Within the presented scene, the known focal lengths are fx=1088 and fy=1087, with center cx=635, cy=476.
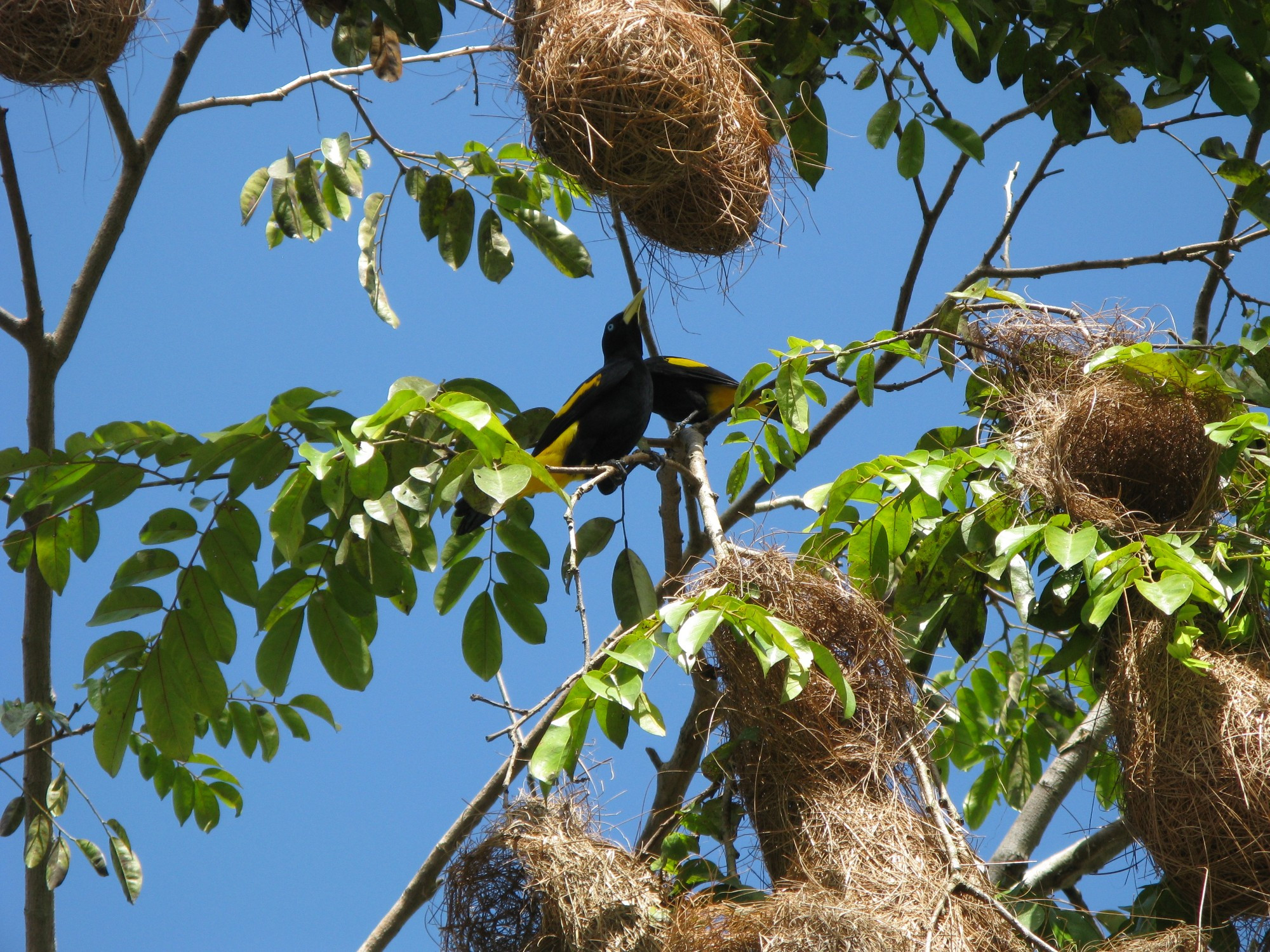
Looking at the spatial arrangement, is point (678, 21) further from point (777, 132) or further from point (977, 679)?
point (977, 679)

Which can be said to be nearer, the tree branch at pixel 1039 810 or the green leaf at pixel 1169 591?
the green leaf at pixel 1169 591

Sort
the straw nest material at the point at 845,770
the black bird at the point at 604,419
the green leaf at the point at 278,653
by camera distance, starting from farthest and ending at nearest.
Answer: the black bird at the point at 604,419 → the green leaf at the point at 278,653 → the straw nest material at the point at 845,770

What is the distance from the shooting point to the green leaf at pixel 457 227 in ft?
9.66

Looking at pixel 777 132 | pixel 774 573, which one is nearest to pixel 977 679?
pixel 774 573

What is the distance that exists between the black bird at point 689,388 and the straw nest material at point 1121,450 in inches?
76.0

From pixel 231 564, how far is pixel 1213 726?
1.89m

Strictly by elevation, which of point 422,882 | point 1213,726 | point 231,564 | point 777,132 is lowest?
point 1213,726

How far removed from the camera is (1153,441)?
2455 millimetres

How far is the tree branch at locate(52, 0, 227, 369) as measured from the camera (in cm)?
314

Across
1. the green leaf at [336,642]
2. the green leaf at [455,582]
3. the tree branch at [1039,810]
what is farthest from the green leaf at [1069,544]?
the green leaf at [336,642]

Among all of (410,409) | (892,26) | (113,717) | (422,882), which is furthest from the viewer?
(422,882)

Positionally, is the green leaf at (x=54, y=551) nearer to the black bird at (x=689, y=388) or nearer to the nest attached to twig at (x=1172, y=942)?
the nest attached to twig at (x=1172, y=942)

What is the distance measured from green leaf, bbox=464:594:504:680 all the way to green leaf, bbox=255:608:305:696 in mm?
338

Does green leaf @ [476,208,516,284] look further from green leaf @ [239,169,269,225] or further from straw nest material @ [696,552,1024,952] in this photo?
straw nest material @ [696,552,1024,952]
